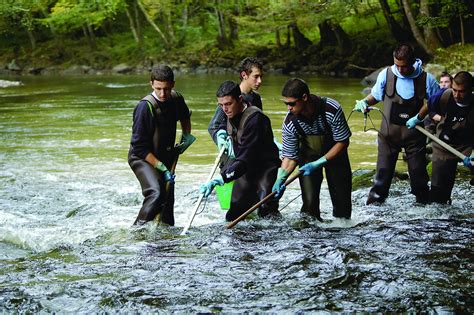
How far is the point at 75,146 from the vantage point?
15430mm

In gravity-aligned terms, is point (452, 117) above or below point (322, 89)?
above

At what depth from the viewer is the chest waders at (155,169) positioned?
7.30 metres

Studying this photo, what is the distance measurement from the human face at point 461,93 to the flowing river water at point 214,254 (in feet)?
4.15

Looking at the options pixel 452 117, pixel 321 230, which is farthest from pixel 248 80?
pixel 452 117

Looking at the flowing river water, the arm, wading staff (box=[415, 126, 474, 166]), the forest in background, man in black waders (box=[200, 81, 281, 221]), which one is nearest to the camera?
the flowing river water

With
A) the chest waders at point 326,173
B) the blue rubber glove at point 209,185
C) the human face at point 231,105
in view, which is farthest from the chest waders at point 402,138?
the blue rubber glove at point 209,185

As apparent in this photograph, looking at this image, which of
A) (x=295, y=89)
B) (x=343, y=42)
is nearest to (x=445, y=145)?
(x=295, y=89)

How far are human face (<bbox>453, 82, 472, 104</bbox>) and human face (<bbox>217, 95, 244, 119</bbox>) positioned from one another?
237 cm

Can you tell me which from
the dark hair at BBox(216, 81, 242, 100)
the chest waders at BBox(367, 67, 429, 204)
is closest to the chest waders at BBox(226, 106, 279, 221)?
the dark hair at BBox(216, 81, 242, 100)

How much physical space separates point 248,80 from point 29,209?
13.5 feet

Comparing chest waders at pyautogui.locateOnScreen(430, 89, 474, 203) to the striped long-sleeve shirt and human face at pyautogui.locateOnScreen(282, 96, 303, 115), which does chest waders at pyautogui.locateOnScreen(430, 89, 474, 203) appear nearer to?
the striped long-sleeve shirt

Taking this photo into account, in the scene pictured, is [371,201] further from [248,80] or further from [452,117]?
[248,80]

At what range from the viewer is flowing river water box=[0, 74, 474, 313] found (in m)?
4.88

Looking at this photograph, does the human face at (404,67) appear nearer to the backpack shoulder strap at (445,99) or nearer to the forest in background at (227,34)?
the backpack shoulder strap at (445,99)
